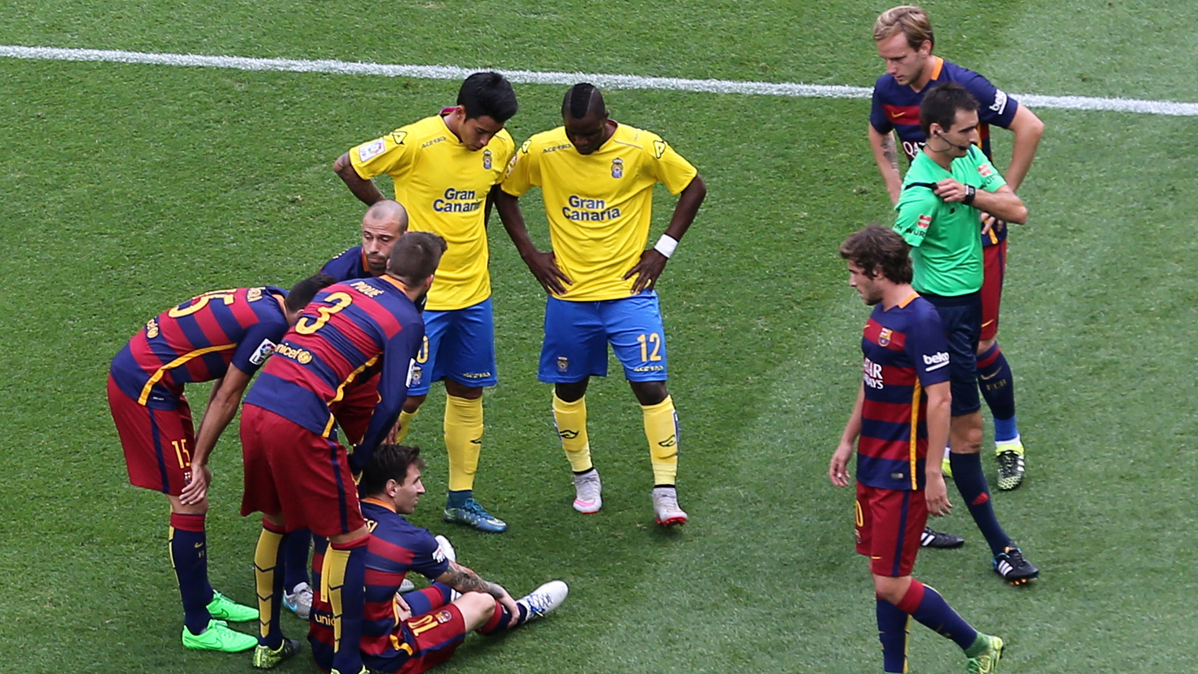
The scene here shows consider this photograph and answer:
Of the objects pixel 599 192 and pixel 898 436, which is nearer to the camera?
pixel 898 436

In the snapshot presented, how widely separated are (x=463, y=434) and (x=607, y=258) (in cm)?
105

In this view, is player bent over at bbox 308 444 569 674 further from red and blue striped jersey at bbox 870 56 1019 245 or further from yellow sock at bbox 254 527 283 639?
red and blue striped jersey at bbox 870 56 1019 245

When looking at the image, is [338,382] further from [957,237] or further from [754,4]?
[754,4]

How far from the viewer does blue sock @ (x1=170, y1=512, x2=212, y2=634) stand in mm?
5375

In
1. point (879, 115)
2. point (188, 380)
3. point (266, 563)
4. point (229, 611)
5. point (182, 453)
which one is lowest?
point (229, 611)

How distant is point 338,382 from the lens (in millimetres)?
4957

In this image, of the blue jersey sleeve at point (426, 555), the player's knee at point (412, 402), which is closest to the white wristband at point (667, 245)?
the player's knee at point (412, 402)

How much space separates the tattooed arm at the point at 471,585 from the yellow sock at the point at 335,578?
1.50 ft

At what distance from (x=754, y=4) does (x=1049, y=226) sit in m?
2.99

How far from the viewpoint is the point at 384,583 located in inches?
201

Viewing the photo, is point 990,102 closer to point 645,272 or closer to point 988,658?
point 645,272

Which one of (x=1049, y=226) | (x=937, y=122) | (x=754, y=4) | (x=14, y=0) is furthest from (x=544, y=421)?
(x=14, y=0)

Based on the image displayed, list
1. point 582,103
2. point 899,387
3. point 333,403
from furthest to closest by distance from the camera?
point 582,103 → point 333,403 → point 899,387

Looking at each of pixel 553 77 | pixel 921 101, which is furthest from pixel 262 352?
pixel 553 77
